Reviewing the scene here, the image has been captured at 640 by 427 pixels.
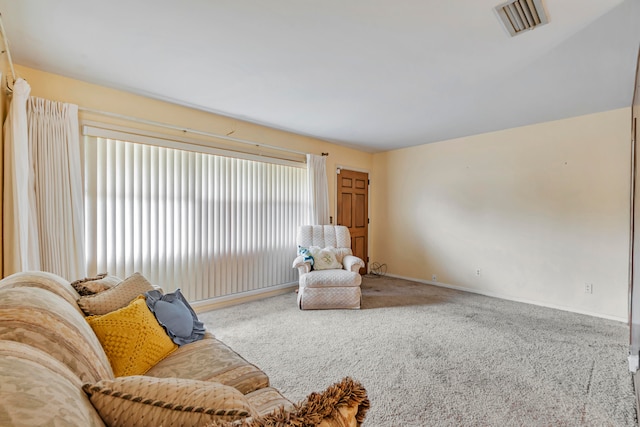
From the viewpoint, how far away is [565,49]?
2160 mm

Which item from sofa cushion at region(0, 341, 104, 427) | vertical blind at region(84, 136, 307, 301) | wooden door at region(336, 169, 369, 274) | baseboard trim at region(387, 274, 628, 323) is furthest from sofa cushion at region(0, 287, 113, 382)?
baseboard trim at region(387, 274, 628, 323)

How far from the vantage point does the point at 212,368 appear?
1.39 meters

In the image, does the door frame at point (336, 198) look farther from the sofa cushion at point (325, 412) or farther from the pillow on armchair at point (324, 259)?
the sofa cushion at point (325, 412)

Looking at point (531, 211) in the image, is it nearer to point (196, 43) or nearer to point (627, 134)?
point (627, 134)

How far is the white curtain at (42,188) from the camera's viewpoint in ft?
7.03

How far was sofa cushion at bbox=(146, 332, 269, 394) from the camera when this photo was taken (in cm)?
131

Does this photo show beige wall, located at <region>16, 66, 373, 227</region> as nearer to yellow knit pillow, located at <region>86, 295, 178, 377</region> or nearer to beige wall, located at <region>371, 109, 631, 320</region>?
beige wall, located at <region>371, 109, 631, 320</region>

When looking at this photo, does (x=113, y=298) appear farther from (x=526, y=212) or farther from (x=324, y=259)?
(x=526, y=212)

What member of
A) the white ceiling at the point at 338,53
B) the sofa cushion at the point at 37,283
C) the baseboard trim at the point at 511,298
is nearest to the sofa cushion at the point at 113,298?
the sofa cushion at the point at 37,283

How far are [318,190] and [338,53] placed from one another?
273cm

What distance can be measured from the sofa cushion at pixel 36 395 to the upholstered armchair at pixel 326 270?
307 cm

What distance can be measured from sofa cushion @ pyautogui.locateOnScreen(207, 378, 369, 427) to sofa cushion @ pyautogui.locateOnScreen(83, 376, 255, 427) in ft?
0.37

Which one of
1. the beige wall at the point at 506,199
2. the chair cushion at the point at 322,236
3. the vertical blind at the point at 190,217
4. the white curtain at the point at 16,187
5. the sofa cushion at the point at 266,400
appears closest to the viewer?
the sofa cushion at the point at 266,400

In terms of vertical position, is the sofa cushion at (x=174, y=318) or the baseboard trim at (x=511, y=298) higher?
the sofa cushion at (x=174, y=318)
